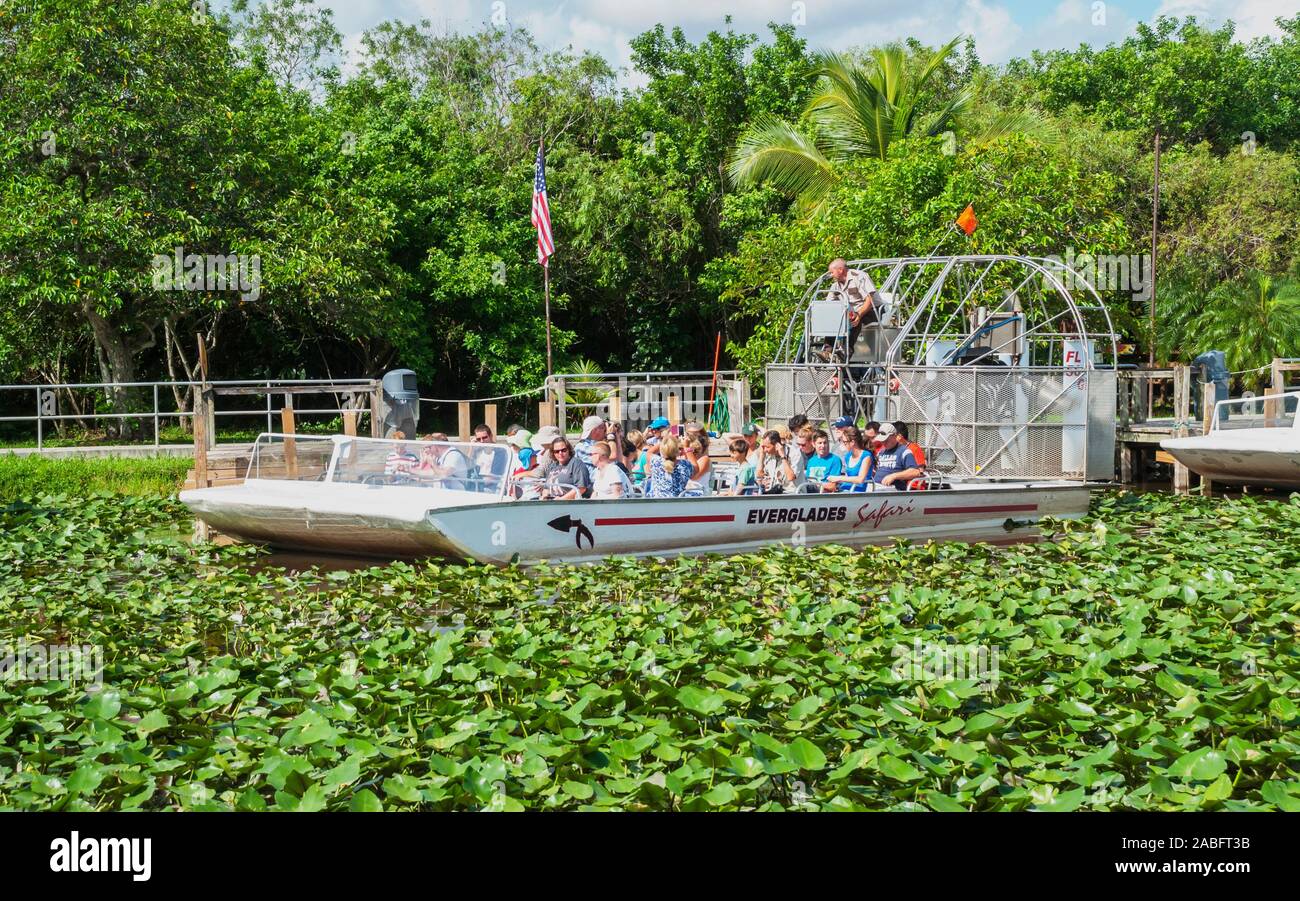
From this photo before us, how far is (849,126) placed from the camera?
94.0 feet

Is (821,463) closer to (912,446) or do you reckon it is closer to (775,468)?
(775,468)

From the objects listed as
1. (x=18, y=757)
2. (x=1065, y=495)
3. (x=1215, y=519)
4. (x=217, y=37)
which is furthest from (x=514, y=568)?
(x=217, y=37)

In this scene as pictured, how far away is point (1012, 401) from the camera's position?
52.5 ft

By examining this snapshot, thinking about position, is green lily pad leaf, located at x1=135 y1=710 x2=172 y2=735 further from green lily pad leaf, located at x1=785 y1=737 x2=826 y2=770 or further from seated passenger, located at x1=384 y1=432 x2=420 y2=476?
seated passenger, located at x1=384 y1=432 x2=420 y2=476

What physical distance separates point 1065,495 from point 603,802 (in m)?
11.6

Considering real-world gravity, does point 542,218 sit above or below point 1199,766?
above

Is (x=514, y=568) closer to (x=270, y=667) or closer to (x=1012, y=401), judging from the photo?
(x=270, y=667)

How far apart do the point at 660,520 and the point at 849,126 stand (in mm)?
17121

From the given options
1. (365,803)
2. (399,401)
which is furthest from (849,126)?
(365,803)

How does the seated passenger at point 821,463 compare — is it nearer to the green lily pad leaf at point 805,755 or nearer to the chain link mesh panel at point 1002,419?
the chain link mesh panel at point 1002,419

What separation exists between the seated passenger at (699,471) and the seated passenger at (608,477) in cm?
72

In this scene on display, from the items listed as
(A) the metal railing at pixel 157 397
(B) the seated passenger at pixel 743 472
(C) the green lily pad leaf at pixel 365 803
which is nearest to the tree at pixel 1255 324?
(A) the metal railing at pixel 157 397

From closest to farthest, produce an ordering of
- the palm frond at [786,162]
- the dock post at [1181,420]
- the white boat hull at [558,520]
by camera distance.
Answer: the white boat hull at [558,520], the dock post at [1181,420], the palm frond at [786,162]

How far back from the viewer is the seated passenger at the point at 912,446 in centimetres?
1564
